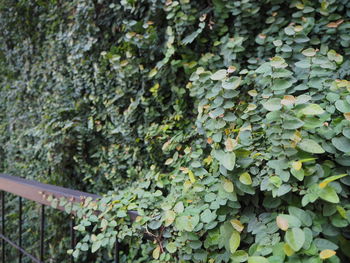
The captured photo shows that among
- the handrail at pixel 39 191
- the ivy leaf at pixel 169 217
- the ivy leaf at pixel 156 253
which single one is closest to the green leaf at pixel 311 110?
the ivy leaf at pixel 169 217

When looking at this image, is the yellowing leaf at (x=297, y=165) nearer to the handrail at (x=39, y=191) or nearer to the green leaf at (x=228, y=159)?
the green leaf at (x=228, y=159)

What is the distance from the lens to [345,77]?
4.41ft

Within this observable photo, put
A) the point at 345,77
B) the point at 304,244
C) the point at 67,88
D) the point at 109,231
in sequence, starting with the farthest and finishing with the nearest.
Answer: the point at 67,88
the point at 345,77
the point at 109,231
the point at 304,244

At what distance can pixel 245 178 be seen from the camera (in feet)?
2.35

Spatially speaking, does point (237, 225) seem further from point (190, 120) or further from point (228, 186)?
point (190, 120)

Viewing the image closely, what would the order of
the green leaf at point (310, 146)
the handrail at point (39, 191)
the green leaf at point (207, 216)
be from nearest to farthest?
1. the green leaf at point (310, 146)
2. the green leaf at point (207, 216)
3. the handrail at point (39, 191)

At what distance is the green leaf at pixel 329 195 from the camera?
0.58 metres

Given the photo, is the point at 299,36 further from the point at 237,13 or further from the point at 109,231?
the point at 109,231

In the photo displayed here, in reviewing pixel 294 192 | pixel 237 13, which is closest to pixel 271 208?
pixel 294 192

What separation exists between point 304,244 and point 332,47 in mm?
1216

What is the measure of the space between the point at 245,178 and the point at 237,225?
0.36 ft

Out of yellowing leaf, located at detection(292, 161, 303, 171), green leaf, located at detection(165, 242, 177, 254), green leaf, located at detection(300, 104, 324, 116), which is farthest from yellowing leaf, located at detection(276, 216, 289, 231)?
green leaf, located at detection(165, 242, 177, 254)

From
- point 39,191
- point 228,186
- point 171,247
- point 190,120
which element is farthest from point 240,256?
point 190,120

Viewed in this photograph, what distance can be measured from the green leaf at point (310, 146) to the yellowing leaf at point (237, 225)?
0.72 ft
